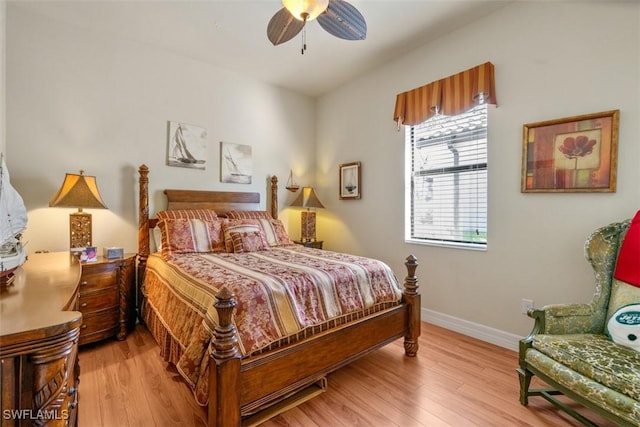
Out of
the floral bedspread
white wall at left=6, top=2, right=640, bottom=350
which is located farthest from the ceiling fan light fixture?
white wall at left=6, top=2, right=640, bottom=350

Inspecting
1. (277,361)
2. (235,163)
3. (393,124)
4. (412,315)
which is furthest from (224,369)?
(393,124)

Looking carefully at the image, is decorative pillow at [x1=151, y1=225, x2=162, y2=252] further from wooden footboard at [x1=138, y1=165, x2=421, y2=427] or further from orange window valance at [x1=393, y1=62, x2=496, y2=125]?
orange window valance at [x1=393, y1=62, x2=496, y2=125]

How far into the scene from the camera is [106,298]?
2.48 m

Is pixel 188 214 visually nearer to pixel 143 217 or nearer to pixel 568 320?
pixel 143 217

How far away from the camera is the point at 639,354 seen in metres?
1.50

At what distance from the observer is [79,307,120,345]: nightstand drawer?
237 centimetres

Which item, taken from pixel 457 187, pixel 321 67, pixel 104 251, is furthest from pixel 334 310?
pixel 321 67

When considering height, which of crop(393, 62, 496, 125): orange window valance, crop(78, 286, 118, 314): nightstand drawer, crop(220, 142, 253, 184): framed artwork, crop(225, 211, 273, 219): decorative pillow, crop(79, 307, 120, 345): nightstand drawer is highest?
crop(393, 62, 496, 125): orange window valance

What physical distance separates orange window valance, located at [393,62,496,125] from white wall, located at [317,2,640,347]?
0.10 meters

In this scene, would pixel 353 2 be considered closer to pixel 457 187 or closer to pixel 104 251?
pixel 457 187

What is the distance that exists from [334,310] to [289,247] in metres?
1.40

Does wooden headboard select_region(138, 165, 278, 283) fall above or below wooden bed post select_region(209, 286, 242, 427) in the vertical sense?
above

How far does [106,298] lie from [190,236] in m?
0.82

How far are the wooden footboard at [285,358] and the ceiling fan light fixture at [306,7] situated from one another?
1581 millimetres
